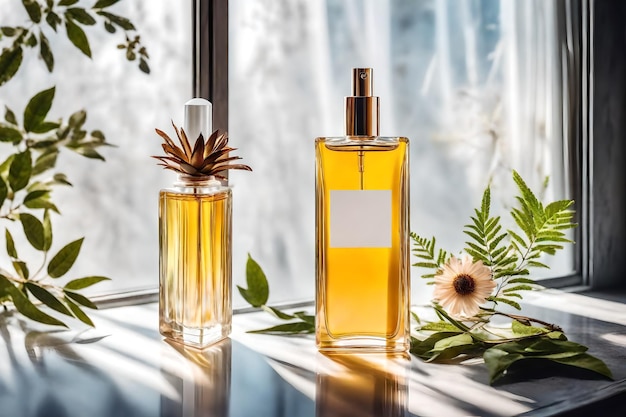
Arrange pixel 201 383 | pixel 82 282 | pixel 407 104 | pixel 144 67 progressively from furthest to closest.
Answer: pixel 407 104, pixel 144 67, pixel 82 282, pixel 201 383

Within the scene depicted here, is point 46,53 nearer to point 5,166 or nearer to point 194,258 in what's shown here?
point 5,166

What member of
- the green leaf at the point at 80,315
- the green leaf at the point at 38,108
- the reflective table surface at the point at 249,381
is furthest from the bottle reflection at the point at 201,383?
the green leaf at the point at 38,108

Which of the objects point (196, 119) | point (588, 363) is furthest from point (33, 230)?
point (588, 363)

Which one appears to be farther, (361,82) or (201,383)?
(361,82)

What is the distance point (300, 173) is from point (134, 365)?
477 mm

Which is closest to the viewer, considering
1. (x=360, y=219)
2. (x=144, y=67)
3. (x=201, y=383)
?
(x=201, y=383)

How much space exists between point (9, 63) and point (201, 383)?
19.6 inches

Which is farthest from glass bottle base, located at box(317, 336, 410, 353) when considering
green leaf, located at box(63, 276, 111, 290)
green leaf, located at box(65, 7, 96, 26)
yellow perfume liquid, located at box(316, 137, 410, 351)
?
green leaf, located at box(65, 7, 96, 26)

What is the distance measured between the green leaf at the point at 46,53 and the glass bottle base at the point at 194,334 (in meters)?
0.37

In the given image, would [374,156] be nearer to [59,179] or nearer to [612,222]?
[59,179]

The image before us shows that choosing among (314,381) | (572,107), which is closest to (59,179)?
(314,381)

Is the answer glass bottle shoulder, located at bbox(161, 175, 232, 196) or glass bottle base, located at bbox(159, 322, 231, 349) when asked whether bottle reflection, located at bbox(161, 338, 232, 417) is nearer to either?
glass bottle base, located at bbox(159, 322, 231, 349)

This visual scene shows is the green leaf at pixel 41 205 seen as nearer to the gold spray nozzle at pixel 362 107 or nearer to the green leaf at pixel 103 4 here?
the green leaf at pixel 103 4

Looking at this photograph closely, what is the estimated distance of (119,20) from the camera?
1033 millimetres
